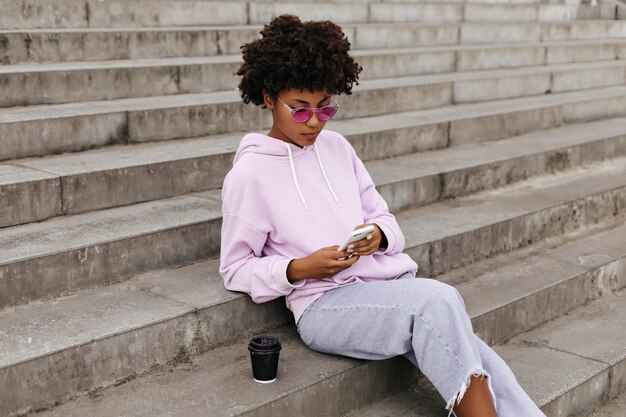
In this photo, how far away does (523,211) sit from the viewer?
517 cm

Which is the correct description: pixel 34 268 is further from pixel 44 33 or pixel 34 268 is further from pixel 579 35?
pixel 579 35

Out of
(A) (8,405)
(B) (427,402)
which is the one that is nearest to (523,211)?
(B) (427,402)

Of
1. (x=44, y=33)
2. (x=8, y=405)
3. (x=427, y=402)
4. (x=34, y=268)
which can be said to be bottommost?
(x=427, y=402)

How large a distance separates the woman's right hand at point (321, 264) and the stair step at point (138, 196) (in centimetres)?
79

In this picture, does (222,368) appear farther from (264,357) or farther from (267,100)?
(267,100)

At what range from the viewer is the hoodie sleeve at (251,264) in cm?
334

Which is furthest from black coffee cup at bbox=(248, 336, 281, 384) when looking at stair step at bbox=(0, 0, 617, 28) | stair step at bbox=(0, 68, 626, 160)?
stair step at bbox=(0, 0, 617, 28)

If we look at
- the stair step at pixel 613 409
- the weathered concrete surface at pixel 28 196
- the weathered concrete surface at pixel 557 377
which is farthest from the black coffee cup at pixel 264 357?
the stair step at pixel 613 409

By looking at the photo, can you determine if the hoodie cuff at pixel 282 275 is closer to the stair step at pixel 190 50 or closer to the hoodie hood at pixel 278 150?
the hoodie hood at pixel 278 150

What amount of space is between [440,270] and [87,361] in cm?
202

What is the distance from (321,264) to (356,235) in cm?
16

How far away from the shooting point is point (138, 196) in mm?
4289

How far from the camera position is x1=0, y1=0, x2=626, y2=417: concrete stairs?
10.6 ft

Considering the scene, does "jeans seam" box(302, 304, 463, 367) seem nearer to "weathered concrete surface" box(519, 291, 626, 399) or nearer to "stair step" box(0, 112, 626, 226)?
"weathered concrete surface" box(519, 291, 626, 399)
